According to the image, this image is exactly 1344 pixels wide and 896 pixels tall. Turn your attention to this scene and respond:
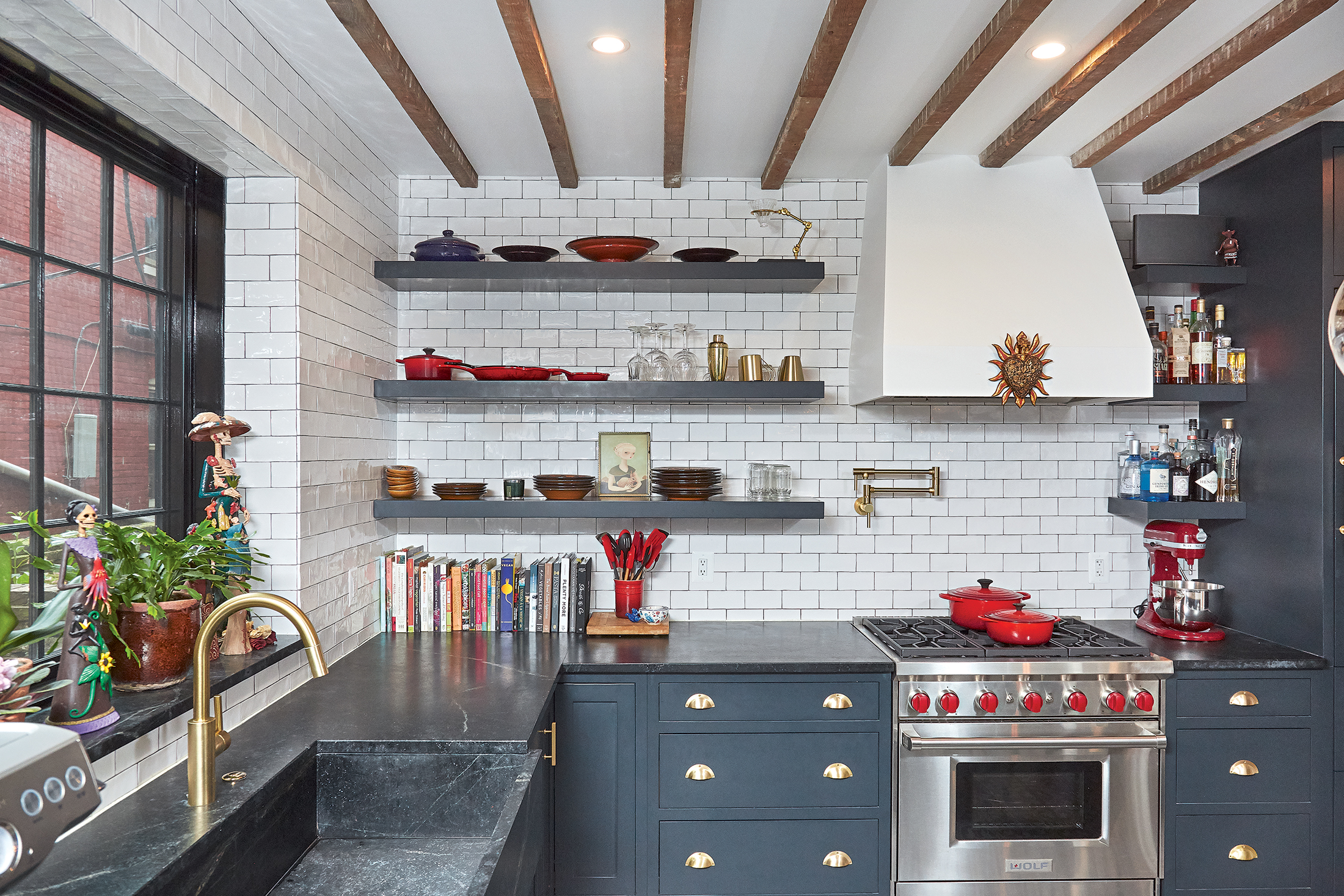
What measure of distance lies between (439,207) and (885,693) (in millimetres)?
2493

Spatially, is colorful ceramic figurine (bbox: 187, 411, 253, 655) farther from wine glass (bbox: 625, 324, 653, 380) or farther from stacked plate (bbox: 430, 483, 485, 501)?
wine glass (bbox: 625, 324, 653, 380)

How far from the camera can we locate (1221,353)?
3.20 meters

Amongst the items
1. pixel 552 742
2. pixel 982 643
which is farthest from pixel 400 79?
pixel 982 643

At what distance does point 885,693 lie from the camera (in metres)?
2.74

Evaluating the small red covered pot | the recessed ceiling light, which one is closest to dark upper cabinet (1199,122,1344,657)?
the small red covered pot

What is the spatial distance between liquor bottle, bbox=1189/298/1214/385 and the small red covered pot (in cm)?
117

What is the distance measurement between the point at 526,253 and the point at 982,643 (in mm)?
2126

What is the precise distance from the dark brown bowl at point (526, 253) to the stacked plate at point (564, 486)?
2.65ft

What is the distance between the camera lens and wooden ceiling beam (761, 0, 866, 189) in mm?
2002

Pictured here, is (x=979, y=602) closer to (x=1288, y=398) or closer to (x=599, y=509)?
(x=1288, y=398)

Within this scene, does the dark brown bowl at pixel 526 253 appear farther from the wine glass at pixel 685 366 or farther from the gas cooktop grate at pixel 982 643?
the gas cooktop grate at pixel 982 643

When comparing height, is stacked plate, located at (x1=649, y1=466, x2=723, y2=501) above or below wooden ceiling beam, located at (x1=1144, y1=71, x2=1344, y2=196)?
below

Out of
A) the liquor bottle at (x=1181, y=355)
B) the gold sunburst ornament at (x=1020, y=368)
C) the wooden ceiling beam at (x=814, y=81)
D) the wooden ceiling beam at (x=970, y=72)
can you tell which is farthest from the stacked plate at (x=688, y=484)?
the liquor bottle at (x=1181, y=355)

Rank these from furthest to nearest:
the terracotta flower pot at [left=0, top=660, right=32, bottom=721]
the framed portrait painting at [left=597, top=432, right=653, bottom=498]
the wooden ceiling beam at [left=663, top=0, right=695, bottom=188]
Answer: the framed portrait painting at [left=597, top=432, right=653, bottom=498] → the wooden ceiling beam at [left=663, top=0, right=695, bottom=188] → the terracotta flower pot at [left=0, top=660, right=32, bottom=721]
